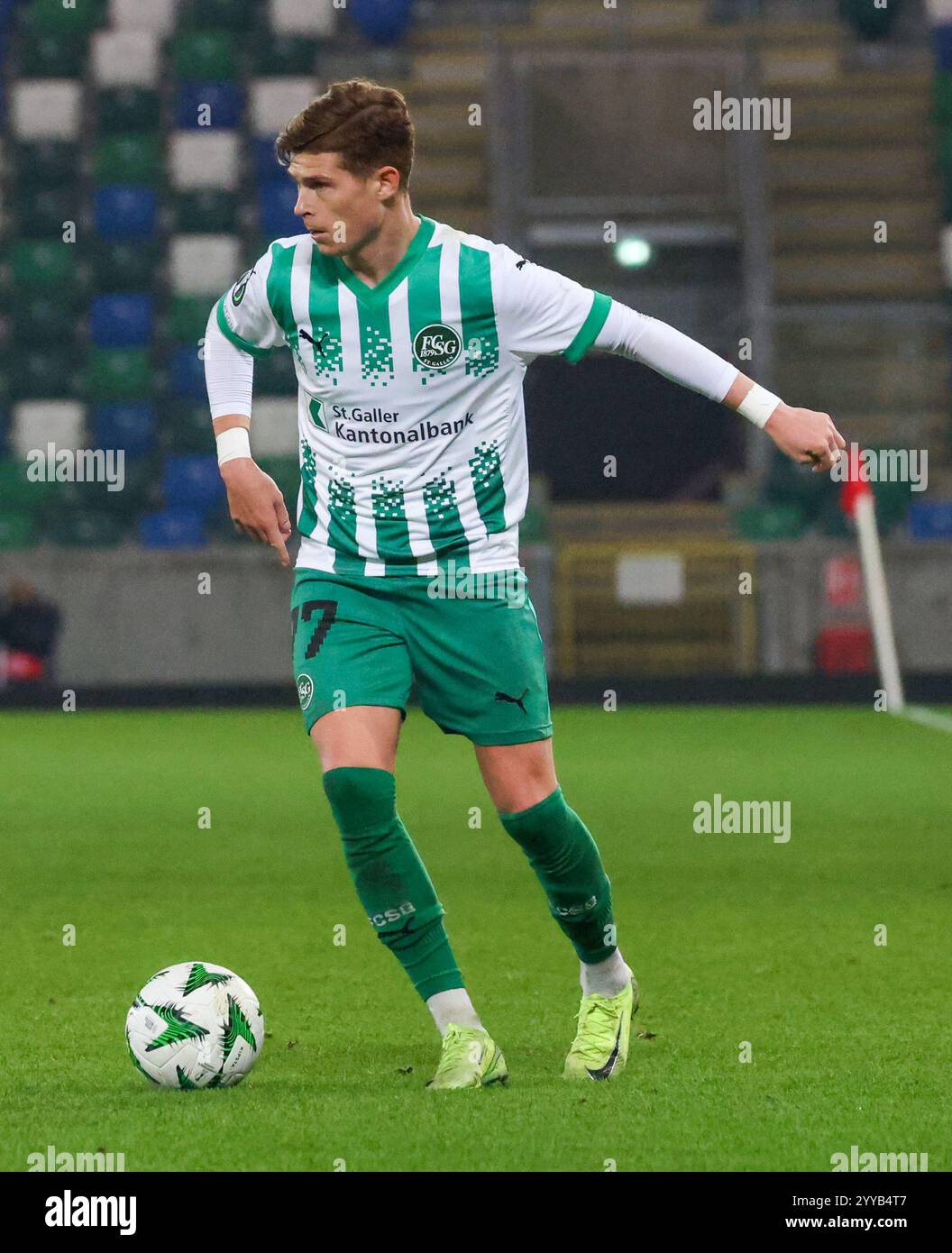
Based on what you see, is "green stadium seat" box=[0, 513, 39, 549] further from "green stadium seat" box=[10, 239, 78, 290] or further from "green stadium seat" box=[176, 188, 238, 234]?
"green stadium seat" box=[176, 188, 238, 234]

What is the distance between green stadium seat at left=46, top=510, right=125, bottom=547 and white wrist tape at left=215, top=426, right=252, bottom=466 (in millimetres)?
15178

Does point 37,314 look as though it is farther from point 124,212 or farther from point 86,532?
point 86,532

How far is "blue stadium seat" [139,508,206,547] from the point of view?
1962 cm

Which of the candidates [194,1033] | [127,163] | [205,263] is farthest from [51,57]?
[194,1033]

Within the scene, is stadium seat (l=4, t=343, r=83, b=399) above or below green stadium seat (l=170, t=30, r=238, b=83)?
below

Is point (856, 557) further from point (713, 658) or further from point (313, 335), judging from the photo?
point (313, 335)

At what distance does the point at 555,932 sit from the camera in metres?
6.61

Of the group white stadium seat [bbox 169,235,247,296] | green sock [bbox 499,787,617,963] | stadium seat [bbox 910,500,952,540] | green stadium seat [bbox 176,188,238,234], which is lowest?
green sock [bbox 499,787,617,963]

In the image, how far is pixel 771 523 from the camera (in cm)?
1973

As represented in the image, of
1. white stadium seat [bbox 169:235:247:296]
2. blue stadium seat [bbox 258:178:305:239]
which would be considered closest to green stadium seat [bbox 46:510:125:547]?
white stadium seat [bbox 169:235:247:296]

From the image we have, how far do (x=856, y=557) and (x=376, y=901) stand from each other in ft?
48.5

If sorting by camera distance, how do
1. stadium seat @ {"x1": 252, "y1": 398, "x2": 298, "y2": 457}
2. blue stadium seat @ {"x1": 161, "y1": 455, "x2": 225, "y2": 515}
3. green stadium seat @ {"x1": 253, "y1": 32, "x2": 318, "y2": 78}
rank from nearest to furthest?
stadium seat @ {"x1": 252, "y1": 398, "x2": 298, "y2": 457}, blue stadium seat @ {"x1": 161, "y1": 455, "x2": 225, "y2": 515}, green stadium seat @ {"x1": 253, "y1": 32, "x2": 318, "y2": 78}

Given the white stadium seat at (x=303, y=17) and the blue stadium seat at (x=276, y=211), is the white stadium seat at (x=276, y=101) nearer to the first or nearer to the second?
the blue stadium seat at (x=276, y=211)

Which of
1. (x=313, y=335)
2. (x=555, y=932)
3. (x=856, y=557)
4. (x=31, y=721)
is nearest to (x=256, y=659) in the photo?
(x=31, y=721)
